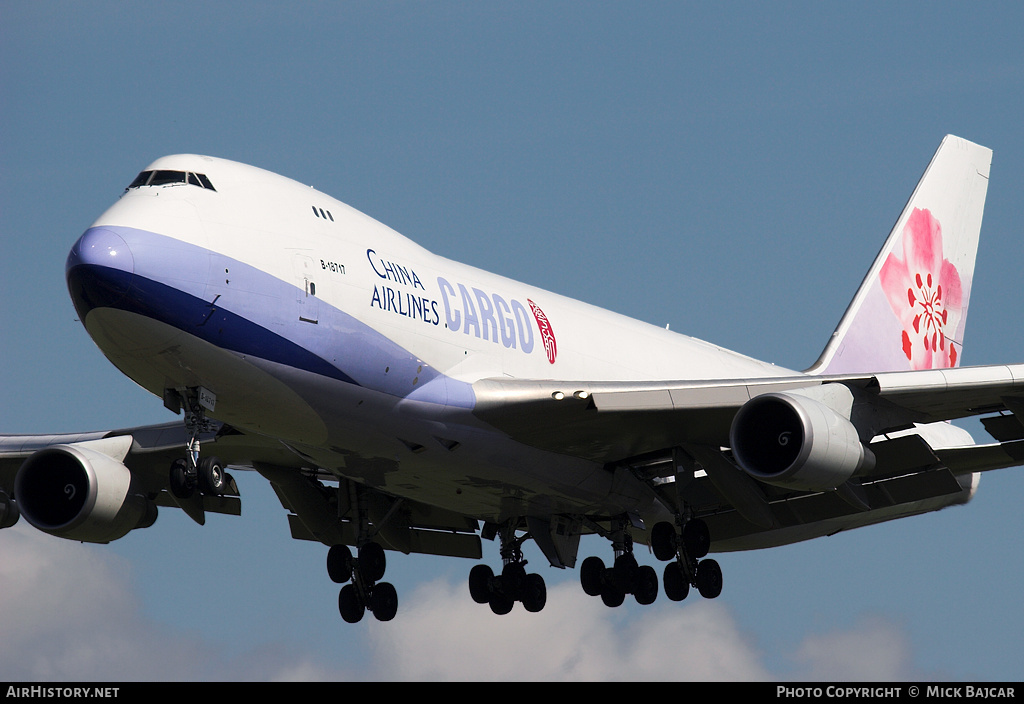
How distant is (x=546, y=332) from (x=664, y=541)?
4.78 meters

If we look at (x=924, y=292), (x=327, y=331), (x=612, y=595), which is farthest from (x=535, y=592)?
(x=924, y=292)

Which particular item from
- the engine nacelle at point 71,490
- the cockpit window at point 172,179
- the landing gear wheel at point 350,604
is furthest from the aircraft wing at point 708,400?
the engine nacelle at point 71,490

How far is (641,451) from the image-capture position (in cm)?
2602

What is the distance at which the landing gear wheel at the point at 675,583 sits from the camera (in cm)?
2682

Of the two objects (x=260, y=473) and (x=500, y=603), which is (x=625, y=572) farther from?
(x=260, y=473)

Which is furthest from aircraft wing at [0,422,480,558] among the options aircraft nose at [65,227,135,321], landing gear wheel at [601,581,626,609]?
aircraft nose at [65,227,135,321]

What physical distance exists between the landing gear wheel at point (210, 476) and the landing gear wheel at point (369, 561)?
819 cm

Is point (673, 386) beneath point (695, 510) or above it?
above

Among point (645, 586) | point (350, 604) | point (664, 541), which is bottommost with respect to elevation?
point (350, 604)

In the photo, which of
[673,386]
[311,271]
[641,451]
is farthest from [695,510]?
[311,271]

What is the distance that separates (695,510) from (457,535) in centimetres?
577

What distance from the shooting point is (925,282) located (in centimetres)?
3741

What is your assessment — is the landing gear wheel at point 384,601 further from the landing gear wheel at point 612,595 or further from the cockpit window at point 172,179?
the cockpit window at point 172,179
